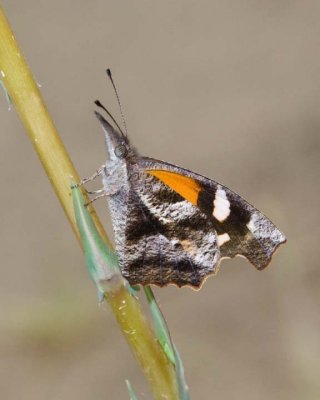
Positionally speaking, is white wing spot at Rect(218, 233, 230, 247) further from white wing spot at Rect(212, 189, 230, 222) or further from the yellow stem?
the yellow stem

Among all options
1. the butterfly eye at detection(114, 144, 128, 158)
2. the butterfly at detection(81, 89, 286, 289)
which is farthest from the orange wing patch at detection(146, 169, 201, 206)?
the butterfly eye at detection(114, 144, 128, 158)

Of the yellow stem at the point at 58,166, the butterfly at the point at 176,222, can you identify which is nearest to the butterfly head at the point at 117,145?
the butterfly at the point at 176,222

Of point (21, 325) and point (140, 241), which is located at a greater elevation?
point (21, 325)

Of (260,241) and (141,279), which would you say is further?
(260,241)

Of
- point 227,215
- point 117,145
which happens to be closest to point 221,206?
point 227,215

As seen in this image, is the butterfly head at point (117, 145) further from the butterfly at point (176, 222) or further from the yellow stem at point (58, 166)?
the yellow stem at point (58, 166)

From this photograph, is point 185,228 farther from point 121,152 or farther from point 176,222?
point 121,152

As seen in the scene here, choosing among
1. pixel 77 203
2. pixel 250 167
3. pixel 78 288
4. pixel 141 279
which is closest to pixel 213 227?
pixel 141 279

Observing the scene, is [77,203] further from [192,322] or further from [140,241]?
[192,322]
